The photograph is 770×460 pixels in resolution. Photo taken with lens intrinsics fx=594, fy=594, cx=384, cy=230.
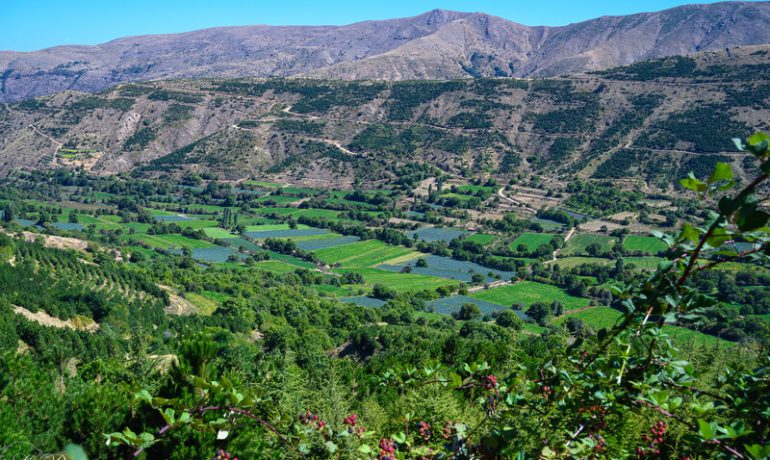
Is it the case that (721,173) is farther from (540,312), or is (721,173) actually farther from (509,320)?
(540,312)

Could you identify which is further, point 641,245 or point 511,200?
point 511,200

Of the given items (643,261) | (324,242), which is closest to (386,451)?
(643,261)

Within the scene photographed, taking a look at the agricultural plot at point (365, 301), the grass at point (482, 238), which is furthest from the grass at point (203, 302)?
the grass at point (482, 238)

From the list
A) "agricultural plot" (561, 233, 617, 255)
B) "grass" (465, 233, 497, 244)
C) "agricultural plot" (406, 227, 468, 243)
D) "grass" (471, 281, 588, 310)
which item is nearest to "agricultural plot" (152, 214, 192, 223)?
"agricultural plot" (406, 227, 468, 243)

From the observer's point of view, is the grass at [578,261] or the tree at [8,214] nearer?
the grass at [578,261]

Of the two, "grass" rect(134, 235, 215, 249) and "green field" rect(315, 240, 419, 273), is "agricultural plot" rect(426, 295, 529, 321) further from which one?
"grass" rect(134, 235, 215, 249)

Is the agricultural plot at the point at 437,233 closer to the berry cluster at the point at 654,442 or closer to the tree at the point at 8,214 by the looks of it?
the tree at the point at 8,214
